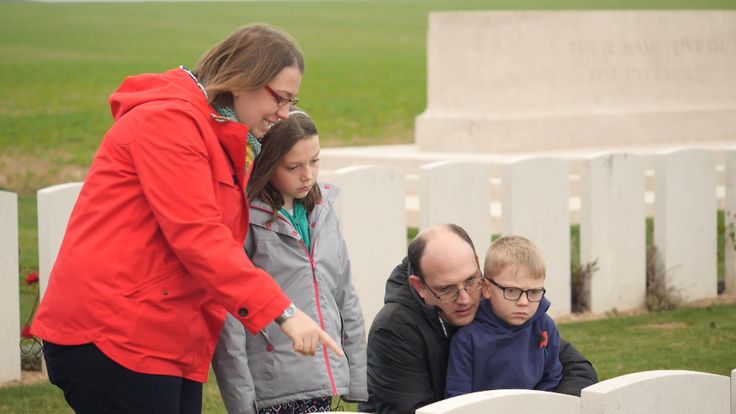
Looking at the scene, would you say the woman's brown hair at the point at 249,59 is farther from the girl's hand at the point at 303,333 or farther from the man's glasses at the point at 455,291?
the man's glasses at the point at 455,291

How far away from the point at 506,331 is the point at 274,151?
2.59ft

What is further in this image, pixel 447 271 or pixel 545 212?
pixel 545 212

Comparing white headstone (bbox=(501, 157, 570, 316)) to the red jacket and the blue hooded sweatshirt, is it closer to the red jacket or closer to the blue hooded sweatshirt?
the blue hooded sweatshirt

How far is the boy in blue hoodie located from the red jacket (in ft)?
2.45

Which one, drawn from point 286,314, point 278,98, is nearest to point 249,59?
Answer: point 278,98

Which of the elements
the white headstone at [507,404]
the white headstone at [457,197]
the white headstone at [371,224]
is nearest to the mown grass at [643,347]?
the white headstone at [457,197]

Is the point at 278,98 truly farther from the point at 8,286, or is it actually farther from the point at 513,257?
the point at 8,286

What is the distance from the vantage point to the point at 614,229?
6.94 meters

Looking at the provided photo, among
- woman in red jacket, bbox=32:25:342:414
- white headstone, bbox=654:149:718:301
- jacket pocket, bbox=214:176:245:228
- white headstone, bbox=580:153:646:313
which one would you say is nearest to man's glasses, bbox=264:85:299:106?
woman in red jacket, bbox=32:25:342:414

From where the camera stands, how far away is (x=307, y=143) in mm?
3311

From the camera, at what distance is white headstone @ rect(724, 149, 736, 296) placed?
7.26 m

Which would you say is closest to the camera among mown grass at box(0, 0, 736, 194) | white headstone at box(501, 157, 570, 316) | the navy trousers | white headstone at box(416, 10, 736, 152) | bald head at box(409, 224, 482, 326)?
the navy trousers

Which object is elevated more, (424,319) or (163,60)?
(163,60)

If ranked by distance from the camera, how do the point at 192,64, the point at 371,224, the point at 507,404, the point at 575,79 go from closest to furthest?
1. the point at 507,404
2. the point at 371,224
3. the point at 575,79
4. the point at 192,64
